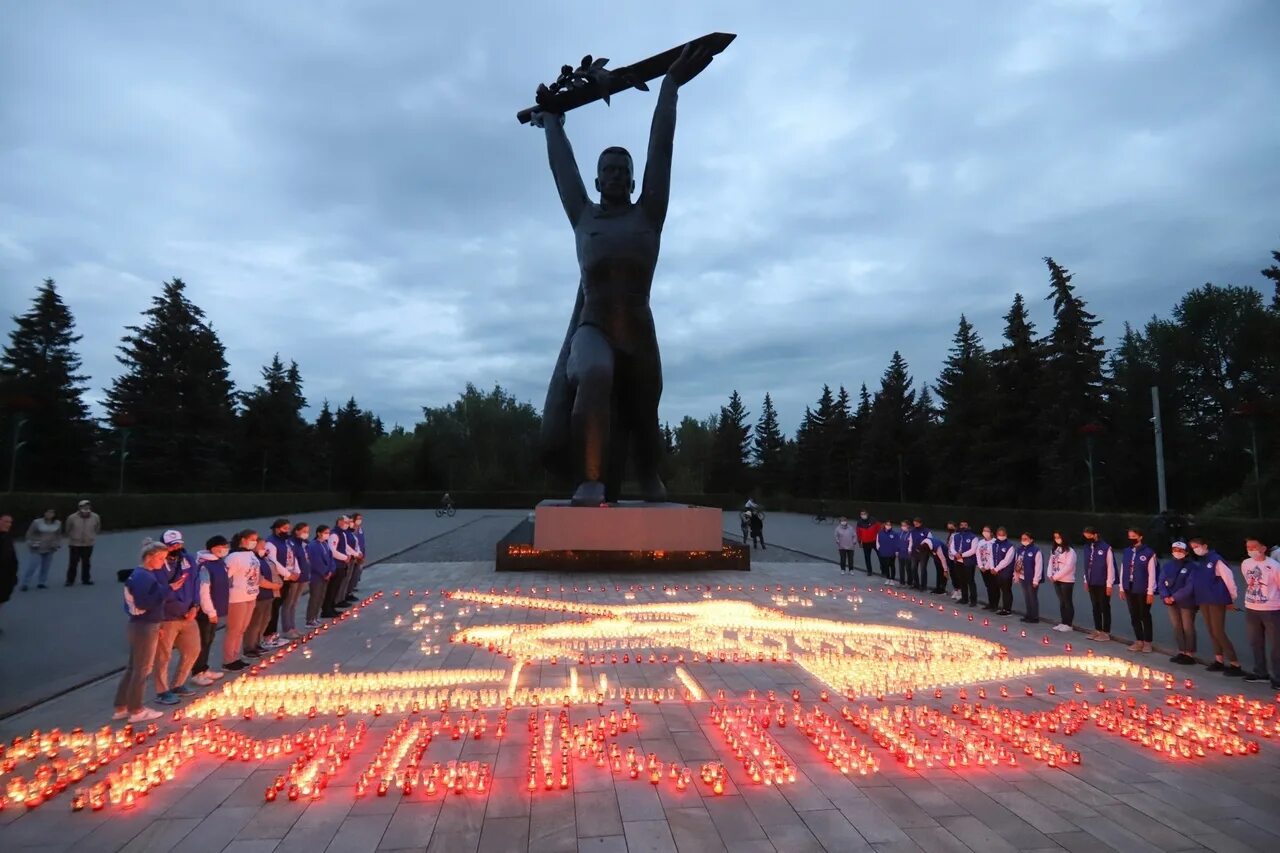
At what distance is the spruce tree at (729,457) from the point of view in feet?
210

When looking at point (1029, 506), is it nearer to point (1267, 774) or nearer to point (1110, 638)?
point (1110, 638)

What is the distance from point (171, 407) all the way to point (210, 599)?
3846 centimetres

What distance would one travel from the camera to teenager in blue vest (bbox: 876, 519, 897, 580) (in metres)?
13.8

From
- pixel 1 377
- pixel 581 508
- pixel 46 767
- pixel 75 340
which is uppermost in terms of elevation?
pixel 75 340

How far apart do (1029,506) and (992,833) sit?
34429 mm

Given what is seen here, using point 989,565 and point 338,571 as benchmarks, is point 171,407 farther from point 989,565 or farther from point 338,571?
point 989,565

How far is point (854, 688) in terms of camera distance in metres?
6.39

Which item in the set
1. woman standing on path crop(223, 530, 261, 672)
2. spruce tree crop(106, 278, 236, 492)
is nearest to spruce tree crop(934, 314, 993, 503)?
woman standing on path crop(223, 530, 261, 672)

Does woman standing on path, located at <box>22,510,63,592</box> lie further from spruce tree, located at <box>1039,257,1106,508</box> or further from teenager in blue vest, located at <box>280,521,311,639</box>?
spruce tree, located at <box>1039,257,1106,508</box>

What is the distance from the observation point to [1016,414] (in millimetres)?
34000

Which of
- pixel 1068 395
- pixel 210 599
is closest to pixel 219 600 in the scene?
pixel 210 599

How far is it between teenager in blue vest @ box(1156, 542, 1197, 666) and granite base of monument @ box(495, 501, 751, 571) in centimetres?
789

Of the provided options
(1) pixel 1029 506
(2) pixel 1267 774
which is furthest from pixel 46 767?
(1) pixel 1029 506

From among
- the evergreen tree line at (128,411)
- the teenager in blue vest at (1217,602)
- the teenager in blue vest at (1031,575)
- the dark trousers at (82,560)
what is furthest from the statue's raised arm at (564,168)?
the evergreen tree line at (128,411)
